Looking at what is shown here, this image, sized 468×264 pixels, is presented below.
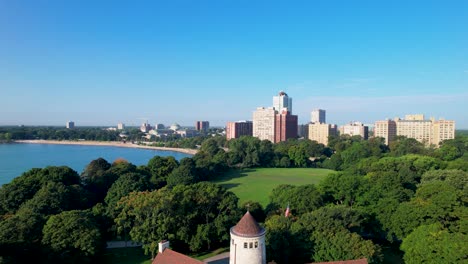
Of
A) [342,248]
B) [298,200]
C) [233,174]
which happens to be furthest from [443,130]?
[342,248]

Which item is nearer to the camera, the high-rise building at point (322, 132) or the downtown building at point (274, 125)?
the downtown building at point (274, 125)

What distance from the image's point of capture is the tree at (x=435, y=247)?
1702 centimetres

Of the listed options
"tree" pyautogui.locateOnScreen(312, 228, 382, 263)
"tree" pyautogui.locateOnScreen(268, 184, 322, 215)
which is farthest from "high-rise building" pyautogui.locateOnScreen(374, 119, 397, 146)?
"tree" pyautogui.locateOnScreen(312, 228, 382, 263)

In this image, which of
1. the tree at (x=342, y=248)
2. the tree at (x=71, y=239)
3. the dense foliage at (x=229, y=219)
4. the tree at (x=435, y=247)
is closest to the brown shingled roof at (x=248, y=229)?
the dense foliage at (x=229, y=219)

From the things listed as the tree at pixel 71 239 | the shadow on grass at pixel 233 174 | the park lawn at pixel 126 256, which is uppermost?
the tree at pixel 71 239

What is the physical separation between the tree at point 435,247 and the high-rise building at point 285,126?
9401cm

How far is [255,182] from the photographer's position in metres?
51.8

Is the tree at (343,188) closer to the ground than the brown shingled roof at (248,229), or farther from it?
closer to the ground

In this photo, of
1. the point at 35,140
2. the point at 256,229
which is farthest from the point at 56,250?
the point at 35,140

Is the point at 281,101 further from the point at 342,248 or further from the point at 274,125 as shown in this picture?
the point at 342,248

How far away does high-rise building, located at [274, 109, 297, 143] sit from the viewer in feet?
372

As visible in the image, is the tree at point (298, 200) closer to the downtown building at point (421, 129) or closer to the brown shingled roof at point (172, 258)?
the brown shingled roof at point (172, 258)

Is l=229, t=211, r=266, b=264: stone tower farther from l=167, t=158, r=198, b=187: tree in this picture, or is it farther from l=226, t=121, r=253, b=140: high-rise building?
l=226, t=121, r=253, b=140: high-rise building

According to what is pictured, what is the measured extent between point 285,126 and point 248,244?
10095 cm
